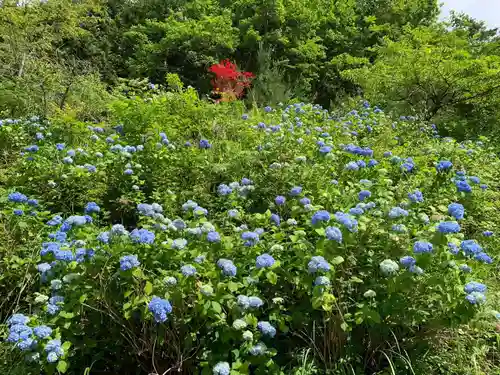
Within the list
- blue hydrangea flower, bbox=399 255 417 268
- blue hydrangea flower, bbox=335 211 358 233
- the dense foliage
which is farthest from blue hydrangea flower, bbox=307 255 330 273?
the dense foliage

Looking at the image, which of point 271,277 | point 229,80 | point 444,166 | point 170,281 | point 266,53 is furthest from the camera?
point 266,53

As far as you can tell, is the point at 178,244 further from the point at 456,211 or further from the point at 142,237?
the point at 456,211

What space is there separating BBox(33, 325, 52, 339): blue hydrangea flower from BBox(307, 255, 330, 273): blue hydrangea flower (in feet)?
3.45

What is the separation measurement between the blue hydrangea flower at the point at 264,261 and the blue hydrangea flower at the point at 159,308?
41 centimetres

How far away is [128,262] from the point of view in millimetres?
1744

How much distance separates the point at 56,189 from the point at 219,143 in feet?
4.82

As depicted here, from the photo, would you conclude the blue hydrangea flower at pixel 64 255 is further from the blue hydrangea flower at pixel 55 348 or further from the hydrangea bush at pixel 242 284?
the blue hydrangea flower at pixel 55 348

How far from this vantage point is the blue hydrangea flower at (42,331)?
1699 mm

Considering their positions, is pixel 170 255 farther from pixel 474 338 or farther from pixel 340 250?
pixel 474 338

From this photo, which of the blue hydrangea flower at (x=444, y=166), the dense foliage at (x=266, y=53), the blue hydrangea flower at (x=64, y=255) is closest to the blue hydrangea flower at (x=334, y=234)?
the blue hydrangea flower at (x=64, y=255)

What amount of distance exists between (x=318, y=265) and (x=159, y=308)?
643mm

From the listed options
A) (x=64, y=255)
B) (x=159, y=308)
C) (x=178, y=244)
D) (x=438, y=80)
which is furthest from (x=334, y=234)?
(x=438, y=80)

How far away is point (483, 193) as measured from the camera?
3432 mm

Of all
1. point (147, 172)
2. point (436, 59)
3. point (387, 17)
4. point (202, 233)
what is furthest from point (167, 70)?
point (202, 233)
